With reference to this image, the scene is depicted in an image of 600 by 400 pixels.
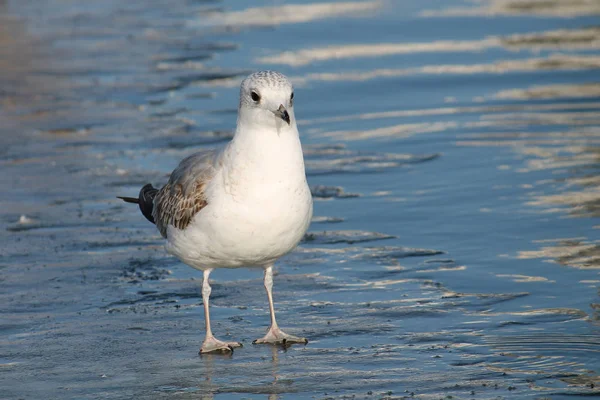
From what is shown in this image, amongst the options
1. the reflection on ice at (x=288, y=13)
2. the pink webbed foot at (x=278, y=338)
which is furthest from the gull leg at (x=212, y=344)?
the reflection on ice at (x=288, y=13)

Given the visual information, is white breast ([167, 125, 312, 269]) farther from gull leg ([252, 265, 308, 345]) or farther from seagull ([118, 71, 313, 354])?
gull leg ([252, 265, 308, 345])

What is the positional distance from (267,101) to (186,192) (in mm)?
853

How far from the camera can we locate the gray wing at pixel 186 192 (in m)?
6.92

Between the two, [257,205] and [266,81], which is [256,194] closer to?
[257,205]

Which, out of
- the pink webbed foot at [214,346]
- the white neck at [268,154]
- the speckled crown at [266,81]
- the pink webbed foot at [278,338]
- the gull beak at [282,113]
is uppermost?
the speckled crown at [266,81]

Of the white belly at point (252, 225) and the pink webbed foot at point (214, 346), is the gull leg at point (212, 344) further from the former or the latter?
the white belly at point (252, 225)

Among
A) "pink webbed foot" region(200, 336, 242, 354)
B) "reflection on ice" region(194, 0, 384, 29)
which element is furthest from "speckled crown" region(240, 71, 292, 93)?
"reflection on ice" region(194, 0, 384, 29)

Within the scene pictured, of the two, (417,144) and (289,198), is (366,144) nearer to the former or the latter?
(417,144)

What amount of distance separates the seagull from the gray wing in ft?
0.04

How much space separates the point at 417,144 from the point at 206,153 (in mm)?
4556

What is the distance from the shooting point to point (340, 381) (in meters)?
5.95

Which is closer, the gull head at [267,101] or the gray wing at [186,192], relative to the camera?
the gull head at [267,101]

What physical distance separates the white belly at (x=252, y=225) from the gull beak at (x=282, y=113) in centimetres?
39

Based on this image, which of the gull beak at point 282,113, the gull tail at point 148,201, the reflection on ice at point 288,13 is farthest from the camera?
the reflection on ice at point 288,13
